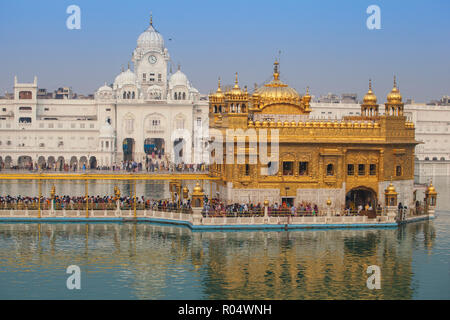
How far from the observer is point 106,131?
72812 millimetres

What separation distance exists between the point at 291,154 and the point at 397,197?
5.81 metres

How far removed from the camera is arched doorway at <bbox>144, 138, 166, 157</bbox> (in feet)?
264

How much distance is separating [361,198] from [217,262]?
42.6ft

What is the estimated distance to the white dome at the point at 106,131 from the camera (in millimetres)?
72500

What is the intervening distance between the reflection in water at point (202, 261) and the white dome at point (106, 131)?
41.2 meters

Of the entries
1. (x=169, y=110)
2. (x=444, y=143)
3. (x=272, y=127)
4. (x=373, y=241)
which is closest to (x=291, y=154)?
(x=272, y=127)

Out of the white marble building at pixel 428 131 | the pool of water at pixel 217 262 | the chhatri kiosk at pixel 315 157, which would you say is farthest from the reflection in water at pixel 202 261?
the white marble building at pixel 428 131

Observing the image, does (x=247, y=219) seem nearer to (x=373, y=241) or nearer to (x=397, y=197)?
(x=373, y=241)

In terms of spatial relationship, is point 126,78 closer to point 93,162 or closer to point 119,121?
point 119,121

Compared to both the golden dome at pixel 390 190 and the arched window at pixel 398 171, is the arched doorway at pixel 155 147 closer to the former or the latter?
the arched window at pixel 398 171

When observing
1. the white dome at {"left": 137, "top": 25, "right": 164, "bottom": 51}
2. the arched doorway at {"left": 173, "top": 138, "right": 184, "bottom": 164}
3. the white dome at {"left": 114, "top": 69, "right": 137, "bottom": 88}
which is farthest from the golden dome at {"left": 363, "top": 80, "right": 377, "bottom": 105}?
the white dome at {"left": 137, "top": 25, "right": 164, "bottom": 51}

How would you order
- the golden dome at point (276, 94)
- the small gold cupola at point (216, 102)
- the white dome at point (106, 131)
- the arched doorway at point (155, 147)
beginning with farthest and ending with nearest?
the arched doorway at point (155, 147)
the white dome at point (106, 131)
the small gold cupola at point (216, 102)
the golden dome at point (276, 94)

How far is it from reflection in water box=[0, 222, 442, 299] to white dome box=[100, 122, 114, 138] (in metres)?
41.2

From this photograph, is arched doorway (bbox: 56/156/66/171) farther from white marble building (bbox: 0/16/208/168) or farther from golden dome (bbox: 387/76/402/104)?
golden dome (bbox: 387/76/402/104)
